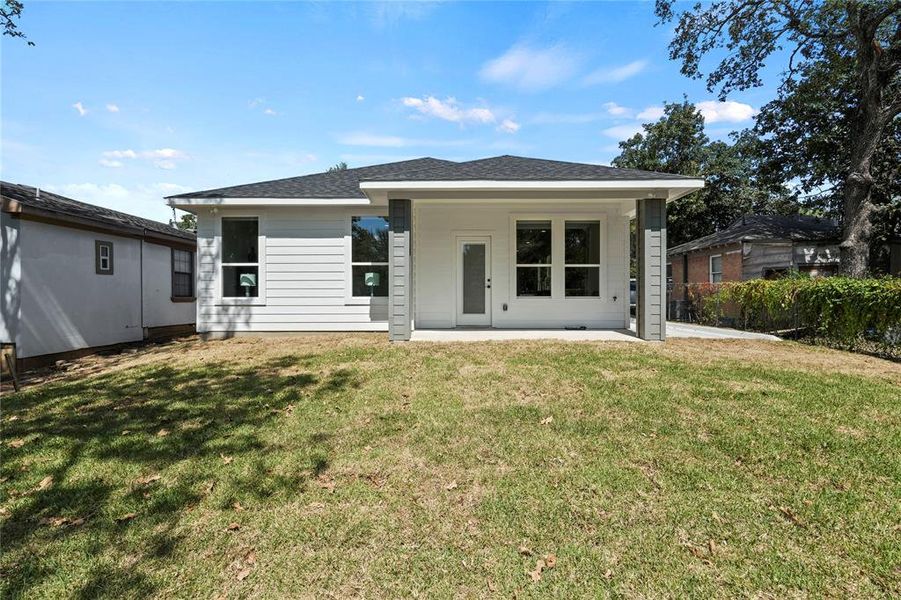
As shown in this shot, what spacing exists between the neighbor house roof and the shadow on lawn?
16.3 m

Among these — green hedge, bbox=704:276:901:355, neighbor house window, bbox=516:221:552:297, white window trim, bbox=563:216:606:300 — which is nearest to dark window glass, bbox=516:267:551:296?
neighbor house window, bbox=516:221:552:297

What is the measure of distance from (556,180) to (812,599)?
7101 millimetres

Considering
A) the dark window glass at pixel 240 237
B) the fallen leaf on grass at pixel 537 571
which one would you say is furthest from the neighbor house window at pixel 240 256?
the fallen leaf on grass at pixel 537 571

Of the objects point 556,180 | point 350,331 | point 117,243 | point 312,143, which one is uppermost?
point 312,143

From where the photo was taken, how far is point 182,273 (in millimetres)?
12539

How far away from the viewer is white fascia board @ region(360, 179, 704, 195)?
26.3 feet

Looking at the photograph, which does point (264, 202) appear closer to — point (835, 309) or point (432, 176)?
point (432, 176)

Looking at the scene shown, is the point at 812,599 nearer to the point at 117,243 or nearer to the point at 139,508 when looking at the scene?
the point at 139,508

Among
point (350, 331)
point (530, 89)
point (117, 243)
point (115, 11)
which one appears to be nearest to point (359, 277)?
point (350, 331)

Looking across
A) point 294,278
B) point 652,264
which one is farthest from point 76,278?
point 652,264

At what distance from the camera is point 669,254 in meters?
21.8

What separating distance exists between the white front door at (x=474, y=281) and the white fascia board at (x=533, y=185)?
2.37 metres

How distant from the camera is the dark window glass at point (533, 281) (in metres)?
10.4

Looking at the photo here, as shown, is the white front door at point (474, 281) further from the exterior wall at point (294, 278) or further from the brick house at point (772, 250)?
the brick house at point (772, 250)
